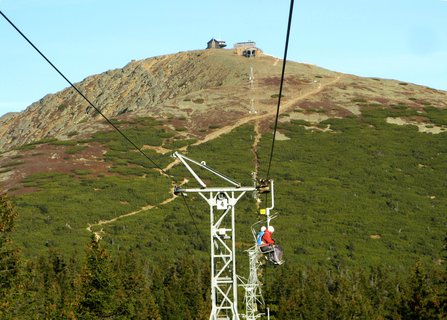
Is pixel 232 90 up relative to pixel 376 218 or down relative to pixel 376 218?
up

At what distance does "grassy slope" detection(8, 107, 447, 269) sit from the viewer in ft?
332

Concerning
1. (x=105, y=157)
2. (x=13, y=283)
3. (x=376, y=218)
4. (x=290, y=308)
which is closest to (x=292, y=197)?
(x=376, y=218)

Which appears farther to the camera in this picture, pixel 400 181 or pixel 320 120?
pixel 320 120

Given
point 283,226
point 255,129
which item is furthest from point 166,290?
point 255,129

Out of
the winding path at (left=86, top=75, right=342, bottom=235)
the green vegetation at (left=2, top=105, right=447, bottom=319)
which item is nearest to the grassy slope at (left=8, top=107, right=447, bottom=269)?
the green vegetation at (left=2, top=105, right=447, bottom=319)

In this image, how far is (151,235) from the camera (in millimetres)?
102625

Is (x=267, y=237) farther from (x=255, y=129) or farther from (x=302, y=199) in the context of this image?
(x=255, y=129)

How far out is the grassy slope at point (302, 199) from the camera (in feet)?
332

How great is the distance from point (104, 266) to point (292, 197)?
7675 centimetres

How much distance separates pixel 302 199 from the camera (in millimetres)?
122562

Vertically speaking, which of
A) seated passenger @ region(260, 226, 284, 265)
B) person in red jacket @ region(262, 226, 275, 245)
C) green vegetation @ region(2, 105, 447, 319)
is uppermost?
person in red jacket @ region(262, 226, 275, 245)

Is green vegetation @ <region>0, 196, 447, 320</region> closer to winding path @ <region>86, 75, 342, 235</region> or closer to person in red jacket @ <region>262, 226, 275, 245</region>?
person in red jacket @ <region>262, 226, 275, 245</region>

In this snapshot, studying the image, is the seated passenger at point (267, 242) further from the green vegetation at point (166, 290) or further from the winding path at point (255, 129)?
the winding path at point (255, 129)

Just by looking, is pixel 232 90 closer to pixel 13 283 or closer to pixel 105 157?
pixel 105 157
